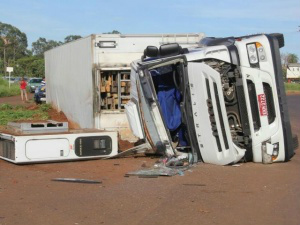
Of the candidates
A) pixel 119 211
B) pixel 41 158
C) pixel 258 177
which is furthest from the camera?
pixel 41 158

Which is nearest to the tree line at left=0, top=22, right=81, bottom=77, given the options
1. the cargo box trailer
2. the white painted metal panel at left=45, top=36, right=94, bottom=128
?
the white painted metal panel at left=45, top=36, right=94, bottom=128

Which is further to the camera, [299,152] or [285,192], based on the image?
[299,152]

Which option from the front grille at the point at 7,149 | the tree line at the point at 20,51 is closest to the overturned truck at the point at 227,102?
the front grille at the point at 7,149

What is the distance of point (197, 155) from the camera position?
9.50 m

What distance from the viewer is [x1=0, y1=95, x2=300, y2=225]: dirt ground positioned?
606 centimetres

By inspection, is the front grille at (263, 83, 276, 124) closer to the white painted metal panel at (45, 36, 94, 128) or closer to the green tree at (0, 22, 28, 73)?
the white painted metal panel at (45, 36, 94, 128)

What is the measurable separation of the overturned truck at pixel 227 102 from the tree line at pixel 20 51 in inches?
2313

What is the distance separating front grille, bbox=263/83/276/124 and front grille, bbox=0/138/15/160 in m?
4.73

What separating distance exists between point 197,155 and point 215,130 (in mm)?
741

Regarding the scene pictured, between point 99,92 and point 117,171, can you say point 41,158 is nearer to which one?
point 117,171

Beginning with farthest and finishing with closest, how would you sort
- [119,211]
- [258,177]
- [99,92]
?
[99,92], [258,177], [119,211]

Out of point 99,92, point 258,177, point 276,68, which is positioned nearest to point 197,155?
point 258,177

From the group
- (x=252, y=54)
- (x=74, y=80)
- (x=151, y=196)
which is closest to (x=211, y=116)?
(x=252, y=54)

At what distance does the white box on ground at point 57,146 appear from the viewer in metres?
9.47
